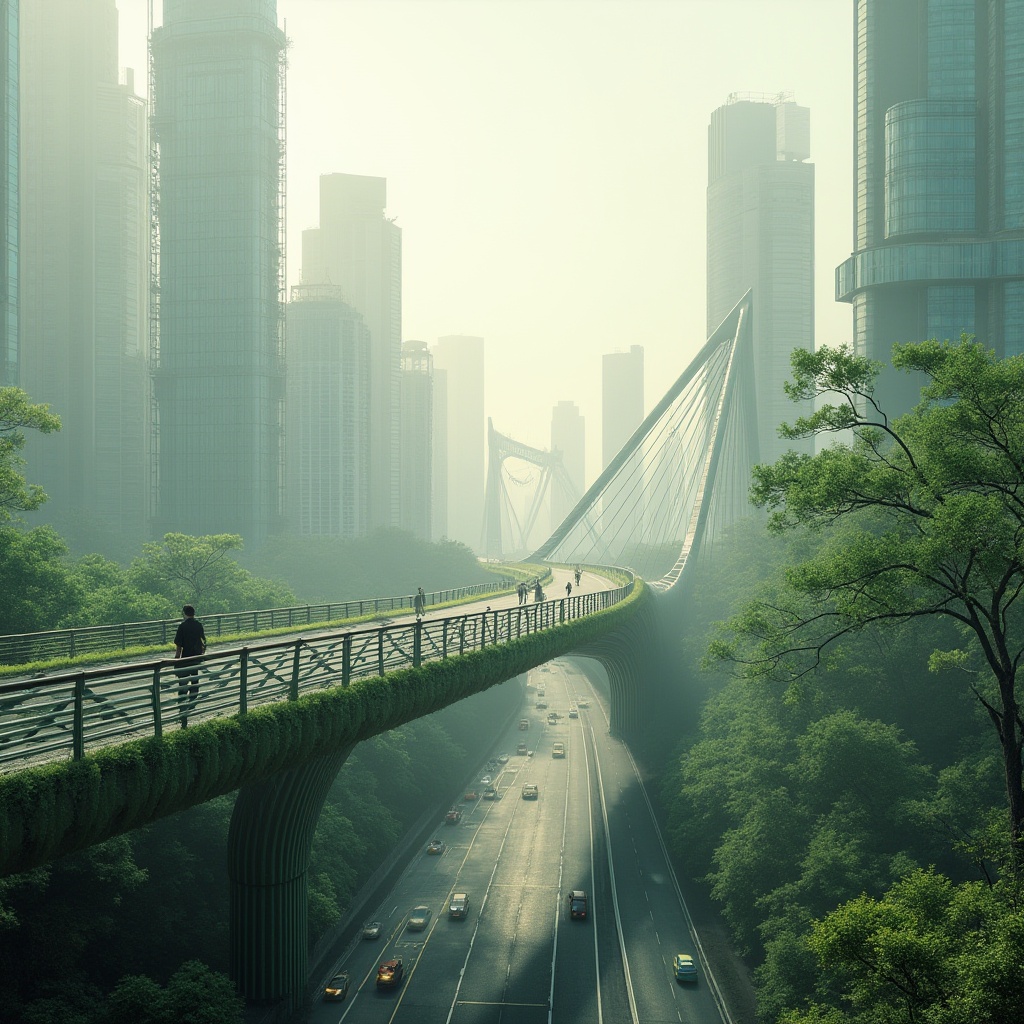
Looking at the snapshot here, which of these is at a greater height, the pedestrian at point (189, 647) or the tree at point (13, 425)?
the tree at point (13, 425)

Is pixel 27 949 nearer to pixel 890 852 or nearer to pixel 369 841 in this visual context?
pixel 369 841

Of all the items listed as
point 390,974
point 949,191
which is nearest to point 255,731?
point 390,974

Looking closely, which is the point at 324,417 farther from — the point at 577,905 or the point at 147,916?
the point at 147,916

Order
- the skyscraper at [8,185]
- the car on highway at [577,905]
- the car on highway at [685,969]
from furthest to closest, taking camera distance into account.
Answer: the skyscraper at [8,185] < the car on highway at [577,905] < the car on highway at [685,969]

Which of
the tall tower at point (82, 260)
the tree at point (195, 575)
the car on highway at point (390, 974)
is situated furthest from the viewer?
the tall tower at point (82, 260)

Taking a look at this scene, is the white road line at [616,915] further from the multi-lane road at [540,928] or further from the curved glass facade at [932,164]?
the curved glass facade at [932,164]

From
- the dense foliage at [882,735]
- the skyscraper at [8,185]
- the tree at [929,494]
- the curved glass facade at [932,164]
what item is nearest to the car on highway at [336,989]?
the dense foliage at [882,735]

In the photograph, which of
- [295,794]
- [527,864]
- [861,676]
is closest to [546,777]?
[527,864]
